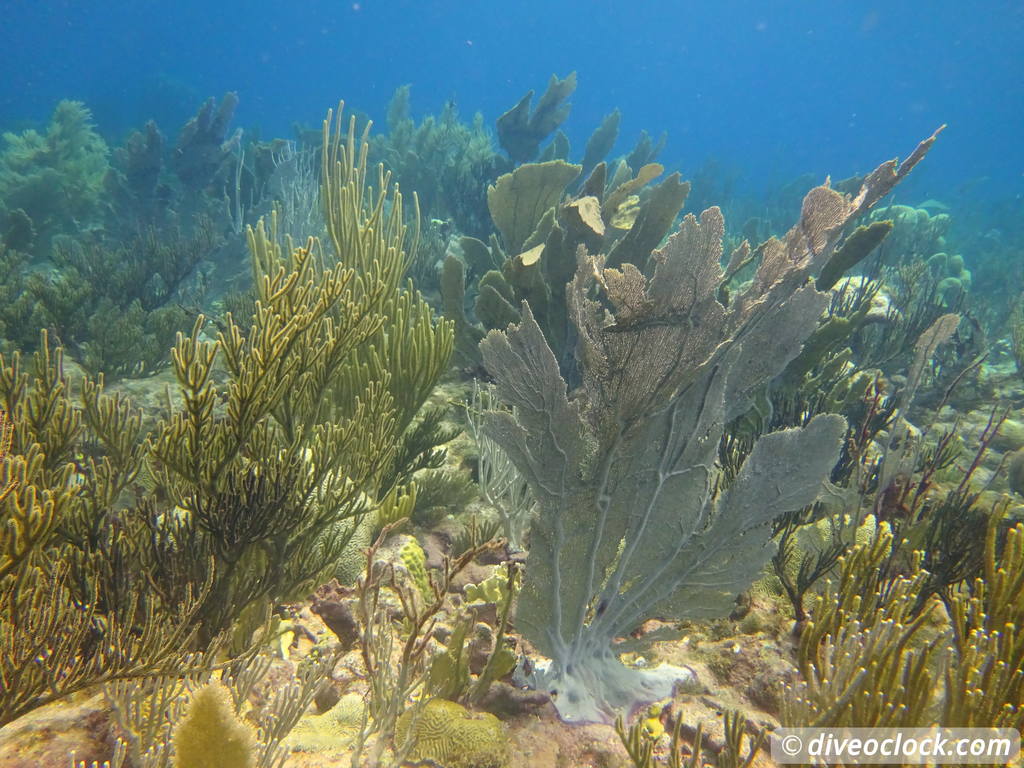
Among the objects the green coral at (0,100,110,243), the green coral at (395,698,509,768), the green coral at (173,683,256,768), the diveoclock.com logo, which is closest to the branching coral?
the green coral at (173,683,256,768)

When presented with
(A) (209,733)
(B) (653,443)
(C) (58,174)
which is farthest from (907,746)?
(C) (58,174)

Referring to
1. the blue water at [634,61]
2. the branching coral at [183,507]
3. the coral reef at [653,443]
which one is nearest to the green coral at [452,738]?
the coral reef at [653,443]

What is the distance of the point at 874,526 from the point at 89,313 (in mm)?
8756

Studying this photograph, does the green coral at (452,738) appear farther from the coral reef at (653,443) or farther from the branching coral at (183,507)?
the branching coral at (183,507)

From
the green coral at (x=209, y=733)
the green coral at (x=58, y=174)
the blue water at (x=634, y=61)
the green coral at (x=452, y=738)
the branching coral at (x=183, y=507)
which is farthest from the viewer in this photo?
the blue water at (x=634, y=61)

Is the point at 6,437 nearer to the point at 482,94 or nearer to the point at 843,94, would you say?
the point at 482,94

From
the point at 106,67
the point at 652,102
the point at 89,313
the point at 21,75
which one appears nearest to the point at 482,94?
the point at 652,102

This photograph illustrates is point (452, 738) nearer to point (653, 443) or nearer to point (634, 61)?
point (653, 443)

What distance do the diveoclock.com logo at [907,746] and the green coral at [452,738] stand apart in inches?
38.5

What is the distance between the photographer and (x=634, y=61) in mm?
121625

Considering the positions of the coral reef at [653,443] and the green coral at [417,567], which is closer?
the coral reef at [653,443]

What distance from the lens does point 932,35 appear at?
8338 cm

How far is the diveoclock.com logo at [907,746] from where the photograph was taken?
4.65 feet

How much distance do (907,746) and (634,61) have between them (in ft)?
475
